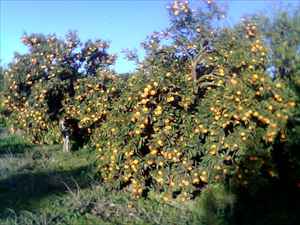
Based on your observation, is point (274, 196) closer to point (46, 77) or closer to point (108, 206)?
point (108, 206)

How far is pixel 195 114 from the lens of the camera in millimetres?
7629

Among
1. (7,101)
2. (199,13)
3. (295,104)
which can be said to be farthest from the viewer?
(7,101)

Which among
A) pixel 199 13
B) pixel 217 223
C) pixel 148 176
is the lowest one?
pixel 217 223

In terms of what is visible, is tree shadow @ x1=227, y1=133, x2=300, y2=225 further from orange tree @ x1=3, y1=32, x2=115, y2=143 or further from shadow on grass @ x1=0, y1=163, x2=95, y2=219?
orange tree @ x1=3, y1=32, x2=115, y2=143

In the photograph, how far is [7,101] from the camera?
12.8 metres

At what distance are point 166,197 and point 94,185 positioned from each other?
4.83 feet

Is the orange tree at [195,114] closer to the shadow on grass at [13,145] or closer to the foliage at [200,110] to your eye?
the foliage at [200,110]

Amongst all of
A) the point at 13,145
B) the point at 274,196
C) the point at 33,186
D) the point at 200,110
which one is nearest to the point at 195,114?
the point at 200,110

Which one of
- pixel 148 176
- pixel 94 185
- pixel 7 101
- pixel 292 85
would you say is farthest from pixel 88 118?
pixel 292 85

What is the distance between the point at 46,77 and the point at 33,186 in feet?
12.7

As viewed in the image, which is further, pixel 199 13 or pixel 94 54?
pixel 94 54

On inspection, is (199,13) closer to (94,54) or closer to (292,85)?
(292,85)

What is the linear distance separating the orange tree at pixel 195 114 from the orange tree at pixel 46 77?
10.8 ft

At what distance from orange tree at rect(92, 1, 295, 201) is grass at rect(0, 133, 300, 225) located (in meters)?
0.27
